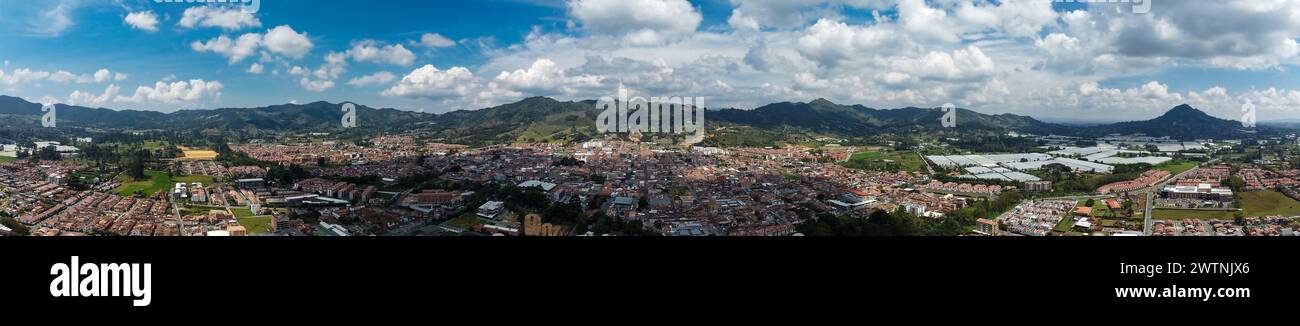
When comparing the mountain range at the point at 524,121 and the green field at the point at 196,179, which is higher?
the mountain range at the point at 524,121

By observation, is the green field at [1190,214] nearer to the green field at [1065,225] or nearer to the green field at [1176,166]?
the green field at [1065,225]

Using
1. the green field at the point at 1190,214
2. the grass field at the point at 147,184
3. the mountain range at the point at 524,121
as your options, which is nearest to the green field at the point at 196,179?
the grass field at the point at 147,184

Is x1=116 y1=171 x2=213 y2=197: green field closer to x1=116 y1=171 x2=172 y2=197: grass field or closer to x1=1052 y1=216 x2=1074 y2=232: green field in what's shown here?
x1=116 y1=171 x2=172 y2=197: grass field

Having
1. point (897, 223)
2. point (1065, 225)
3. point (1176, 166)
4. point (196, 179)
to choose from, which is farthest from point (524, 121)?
point (1065, 225)

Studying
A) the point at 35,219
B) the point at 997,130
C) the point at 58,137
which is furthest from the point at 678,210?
the point at 997,130

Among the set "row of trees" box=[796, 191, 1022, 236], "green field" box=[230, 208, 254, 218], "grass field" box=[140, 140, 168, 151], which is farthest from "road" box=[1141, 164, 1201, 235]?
"grass field" box=[140, 140, 168, 151]
